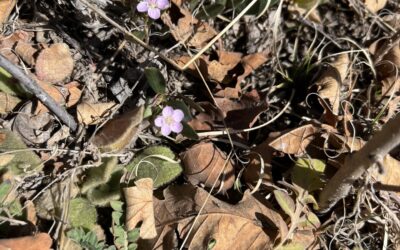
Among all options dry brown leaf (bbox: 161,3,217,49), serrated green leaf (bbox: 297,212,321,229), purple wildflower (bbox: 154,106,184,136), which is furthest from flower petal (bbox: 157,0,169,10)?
serrated green leaf (bbox: 297,212,321,229)

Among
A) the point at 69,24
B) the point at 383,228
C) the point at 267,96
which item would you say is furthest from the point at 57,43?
the point at 383,228

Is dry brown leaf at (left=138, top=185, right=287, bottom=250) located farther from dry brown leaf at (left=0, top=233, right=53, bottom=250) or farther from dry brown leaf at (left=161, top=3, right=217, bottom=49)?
dry brown leaf at (left=161, top=3, right=217, bottom=49)

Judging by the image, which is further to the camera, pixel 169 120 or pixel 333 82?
pixel 333 82

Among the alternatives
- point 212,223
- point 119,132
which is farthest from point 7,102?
point 212,223

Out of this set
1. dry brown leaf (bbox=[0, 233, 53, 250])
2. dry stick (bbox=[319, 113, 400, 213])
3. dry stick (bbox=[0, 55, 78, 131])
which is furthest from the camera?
dry stick (bbox=[0, 55, 78, 131])

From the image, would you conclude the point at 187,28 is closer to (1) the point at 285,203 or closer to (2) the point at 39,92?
(2) the point at 39,92

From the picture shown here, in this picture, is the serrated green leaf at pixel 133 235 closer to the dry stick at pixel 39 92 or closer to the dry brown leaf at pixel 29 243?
the dry brown leaf at pixel 29 243
